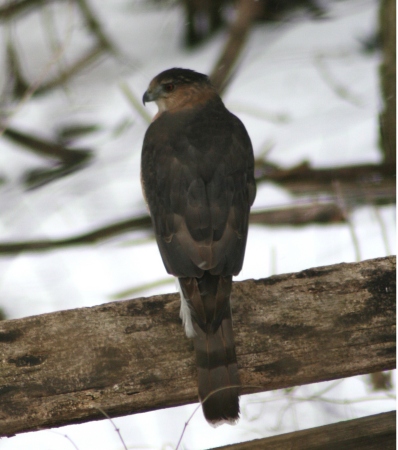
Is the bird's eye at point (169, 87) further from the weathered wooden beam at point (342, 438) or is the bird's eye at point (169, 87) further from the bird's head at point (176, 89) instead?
the weathered wooden beam at point (342, 438)

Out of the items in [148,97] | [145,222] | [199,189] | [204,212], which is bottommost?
[204,212]

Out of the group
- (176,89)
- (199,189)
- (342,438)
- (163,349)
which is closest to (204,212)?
(199,189)

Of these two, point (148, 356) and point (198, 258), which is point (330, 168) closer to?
point (198, 258)

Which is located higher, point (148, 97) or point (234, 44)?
point (234, 44)

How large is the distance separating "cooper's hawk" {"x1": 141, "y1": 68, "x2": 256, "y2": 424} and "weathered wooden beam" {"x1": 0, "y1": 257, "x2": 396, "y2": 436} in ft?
0.20

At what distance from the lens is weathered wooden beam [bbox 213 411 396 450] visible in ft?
6.77

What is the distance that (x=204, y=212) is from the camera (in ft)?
9.14

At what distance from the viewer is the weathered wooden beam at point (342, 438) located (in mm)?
2062

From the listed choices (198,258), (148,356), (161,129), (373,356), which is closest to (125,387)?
(148,356)

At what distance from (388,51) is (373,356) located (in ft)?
8.75

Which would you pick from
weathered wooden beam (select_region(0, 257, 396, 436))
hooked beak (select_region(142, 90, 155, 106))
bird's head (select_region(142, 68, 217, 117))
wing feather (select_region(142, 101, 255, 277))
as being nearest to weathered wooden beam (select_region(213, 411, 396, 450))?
weathered wooden beam (select_region(0, 257, 396, 436))

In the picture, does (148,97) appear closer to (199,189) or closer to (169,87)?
(169,87)

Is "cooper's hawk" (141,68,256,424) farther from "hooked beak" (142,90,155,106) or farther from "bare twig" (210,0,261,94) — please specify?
"bare twig" (210,0,261,94)

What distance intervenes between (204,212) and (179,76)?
133 centimetres
